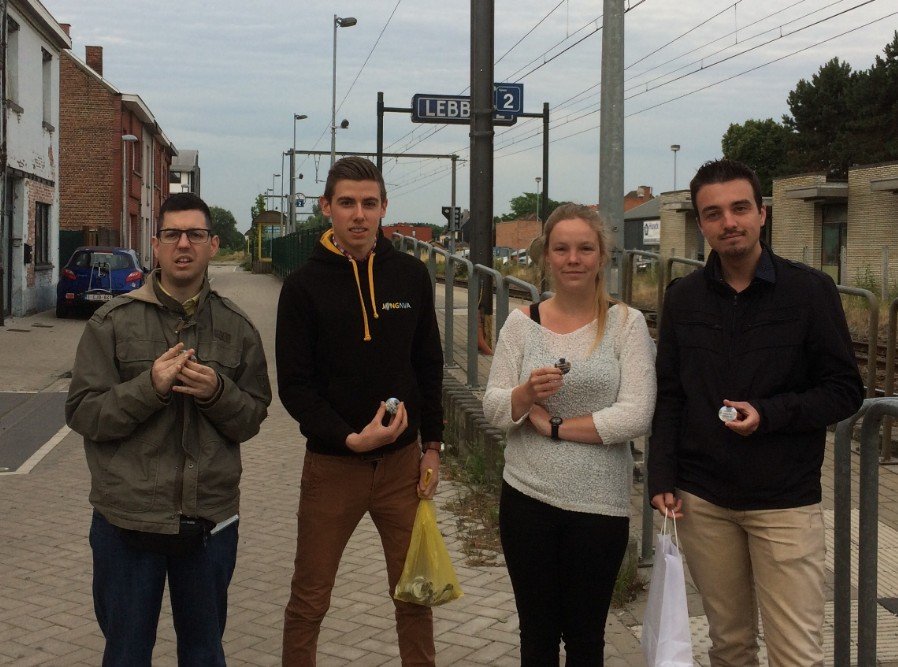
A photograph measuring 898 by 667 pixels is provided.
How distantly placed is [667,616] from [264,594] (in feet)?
9.02

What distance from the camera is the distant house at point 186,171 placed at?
8225 centimetres

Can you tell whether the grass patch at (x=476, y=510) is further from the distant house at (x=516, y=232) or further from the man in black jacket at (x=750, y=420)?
the distant house at (x=516, y=232)

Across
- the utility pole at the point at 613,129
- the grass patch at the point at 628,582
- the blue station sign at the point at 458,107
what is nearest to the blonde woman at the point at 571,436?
the grass patch at the point at 628,582

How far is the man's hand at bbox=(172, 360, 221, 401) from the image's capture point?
2883 millimetres

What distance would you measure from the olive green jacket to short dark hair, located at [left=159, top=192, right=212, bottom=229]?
0.22 m

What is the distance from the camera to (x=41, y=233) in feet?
77.3

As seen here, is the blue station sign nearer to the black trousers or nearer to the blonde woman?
the blonde woman

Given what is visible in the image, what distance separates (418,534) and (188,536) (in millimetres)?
809

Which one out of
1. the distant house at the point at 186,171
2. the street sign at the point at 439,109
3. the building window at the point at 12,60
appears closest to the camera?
the street sign at the point at 439,109

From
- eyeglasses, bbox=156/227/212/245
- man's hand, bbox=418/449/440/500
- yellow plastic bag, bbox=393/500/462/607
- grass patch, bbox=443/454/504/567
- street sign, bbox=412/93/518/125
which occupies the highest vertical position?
street sign, bbox=412/93/518/125

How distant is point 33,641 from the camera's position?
4.49 meters

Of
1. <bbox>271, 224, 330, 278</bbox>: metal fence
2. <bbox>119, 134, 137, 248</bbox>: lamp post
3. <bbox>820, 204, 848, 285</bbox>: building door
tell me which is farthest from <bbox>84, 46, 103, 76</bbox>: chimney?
<bbox>820, 204, 848, 285</bbox>: building door

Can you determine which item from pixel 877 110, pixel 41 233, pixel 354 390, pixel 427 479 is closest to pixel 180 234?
pixel 354 390

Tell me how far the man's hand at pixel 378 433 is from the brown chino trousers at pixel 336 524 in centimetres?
16
